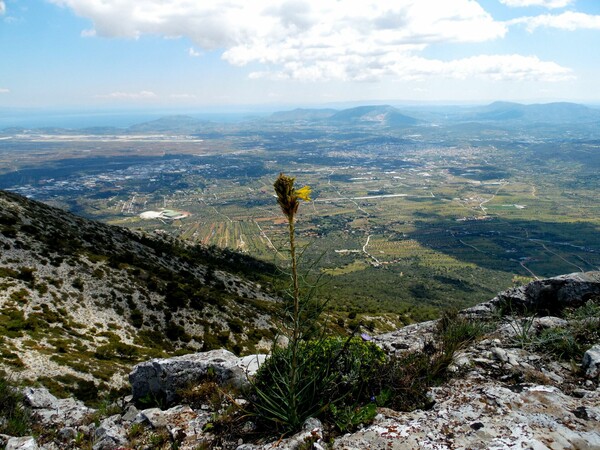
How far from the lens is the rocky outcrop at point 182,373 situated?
29.0 ft

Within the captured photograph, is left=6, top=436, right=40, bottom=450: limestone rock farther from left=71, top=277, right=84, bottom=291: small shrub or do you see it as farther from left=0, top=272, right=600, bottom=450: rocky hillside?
left=71, top=277, right=84, bottom=291: small shrub

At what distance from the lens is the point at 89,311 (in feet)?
90.0

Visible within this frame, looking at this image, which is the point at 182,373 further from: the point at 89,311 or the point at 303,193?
the point at 89,311

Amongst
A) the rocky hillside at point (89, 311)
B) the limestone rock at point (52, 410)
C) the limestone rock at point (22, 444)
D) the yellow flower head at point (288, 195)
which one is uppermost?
the yellow flower head at point (288, 195)

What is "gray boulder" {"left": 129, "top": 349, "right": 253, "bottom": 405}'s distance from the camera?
29.0 ft

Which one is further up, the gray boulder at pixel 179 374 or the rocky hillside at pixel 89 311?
the gray boulder at pixel 179 374

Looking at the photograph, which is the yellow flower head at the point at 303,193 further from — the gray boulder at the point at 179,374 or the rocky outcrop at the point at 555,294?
the rocky outcrop at the point at 555,294

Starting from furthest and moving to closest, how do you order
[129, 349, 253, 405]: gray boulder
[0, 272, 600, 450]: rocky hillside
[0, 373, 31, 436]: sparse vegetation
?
[129, 349, 253, 405]: gray boulder → [0, 373, 31, 436]: sparse vegetation → [0, 272, 600, 450]: rocky hillside

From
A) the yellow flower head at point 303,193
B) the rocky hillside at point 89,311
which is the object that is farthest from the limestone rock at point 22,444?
the rocky hillside at point 89,311

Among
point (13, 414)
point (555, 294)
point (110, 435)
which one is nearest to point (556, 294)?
point (555, 294)

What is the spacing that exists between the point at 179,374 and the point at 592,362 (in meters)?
9.18

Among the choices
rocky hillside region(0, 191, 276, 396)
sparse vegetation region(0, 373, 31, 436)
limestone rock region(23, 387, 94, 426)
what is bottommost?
rocky hillside region(0, 191, 276, 396)

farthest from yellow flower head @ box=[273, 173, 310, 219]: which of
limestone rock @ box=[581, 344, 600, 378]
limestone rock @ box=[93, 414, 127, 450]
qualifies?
limestone rock @ box=[581, 344, 600, 378]

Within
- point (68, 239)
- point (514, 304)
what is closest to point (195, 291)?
point (68, 239)
